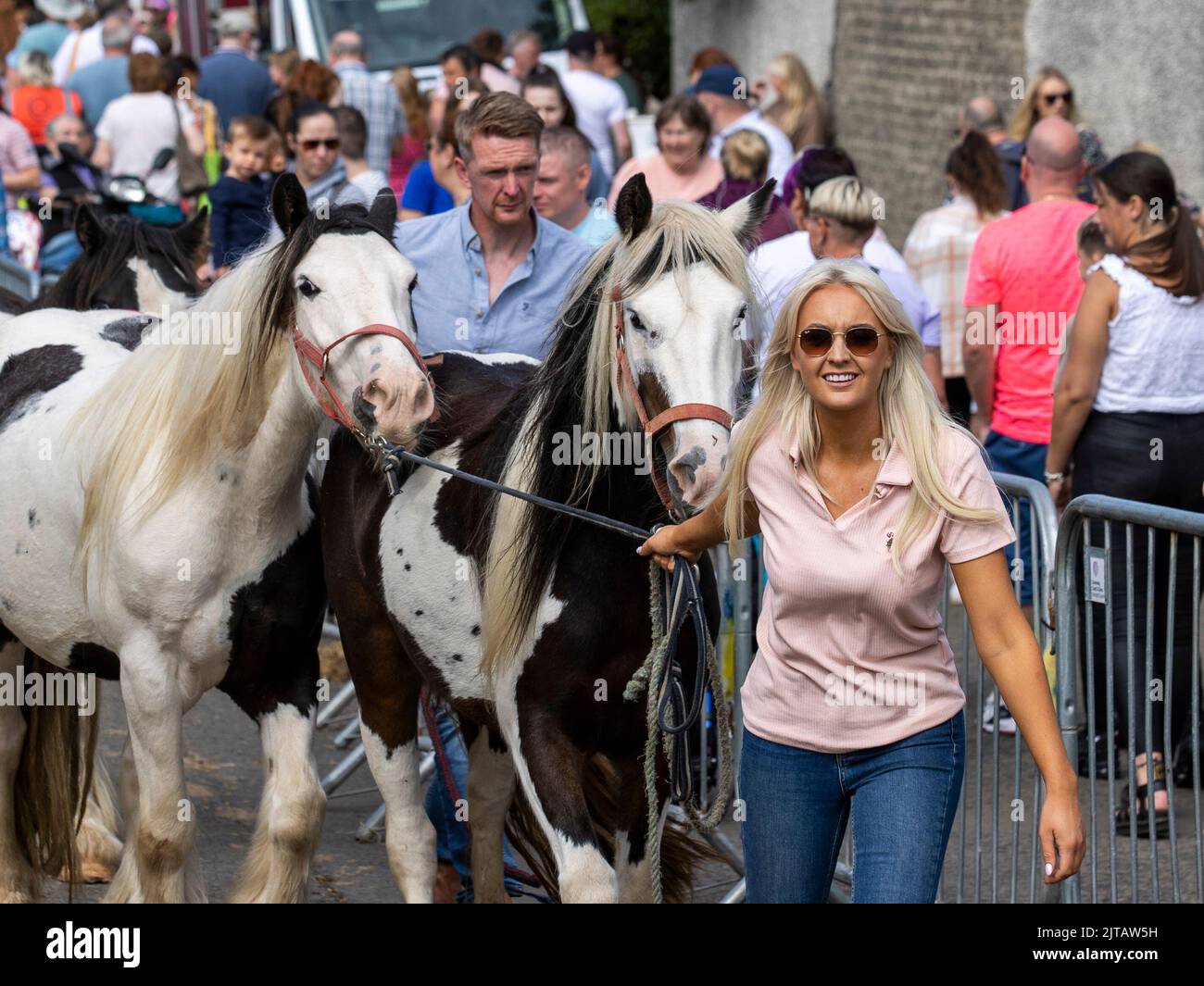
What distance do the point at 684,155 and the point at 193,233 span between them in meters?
3.57

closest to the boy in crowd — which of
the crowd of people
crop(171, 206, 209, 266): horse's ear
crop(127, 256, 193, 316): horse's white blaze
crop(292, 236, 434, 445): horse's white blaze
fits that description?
the crowd of people

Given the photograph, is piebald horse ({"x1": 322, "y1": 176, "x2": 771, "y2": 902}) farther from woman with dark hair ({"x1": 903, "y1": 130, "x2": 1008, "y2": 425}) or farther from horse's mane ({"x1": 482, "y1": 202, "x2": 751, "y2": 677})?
woman with dark hair ({"x1": 903, "y1": 130, "x2": 1008, "y2": 425})

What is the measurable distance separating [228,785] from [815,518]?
4012 millimetres

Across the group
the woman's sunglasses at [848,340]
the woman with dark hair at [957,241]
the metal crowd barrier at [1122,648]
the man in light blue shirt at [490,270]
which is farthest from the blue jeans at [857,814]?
the woman with dark hair at [957,241]

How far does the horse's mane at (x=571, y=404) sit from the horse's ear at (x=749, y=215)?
0.06 m

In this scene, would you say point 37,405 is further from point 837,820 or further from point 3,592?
point 837,820

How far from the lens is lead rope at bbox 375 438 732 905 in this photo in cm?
397

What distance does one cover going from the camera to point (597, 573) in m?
4.17

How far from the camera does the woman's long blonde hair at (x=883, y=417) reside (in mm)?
3383

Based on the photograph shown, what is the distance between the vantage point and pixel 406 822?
16.0ft

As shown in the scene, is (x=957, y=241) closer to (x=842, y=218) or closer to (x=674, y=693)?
(x=842, y=218)

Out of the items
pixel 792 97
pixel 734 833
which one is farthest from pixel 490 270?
pixel 792 97
